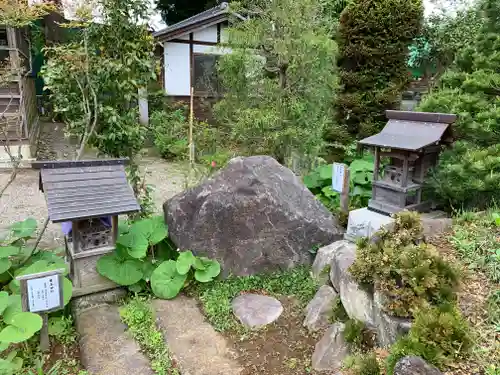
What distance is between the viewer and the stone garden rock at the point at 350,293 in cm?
292

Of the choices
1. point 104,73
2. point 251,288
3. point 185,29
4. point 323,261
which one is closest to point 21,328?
point 251,288

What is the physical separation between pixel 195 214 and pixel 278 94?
2.96 metres

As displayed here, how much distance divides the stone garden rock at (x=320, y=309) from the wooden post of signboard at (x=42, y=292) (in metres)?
2.17

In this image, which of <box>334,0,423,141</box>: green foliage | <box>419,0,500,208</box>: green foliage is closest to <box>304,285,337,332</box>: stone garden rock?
<box>419,0,500,208</box>: green foliage

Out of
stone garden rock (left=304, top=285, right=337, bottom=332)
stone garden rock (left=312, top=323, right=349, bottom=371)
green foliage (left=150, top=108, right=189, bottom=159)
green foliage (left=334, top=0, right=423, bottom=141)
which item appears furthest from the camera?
green foliage (left=150, top=108, right=189, bottom=159)

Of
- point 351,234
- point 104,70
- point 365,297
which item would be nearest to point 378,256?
point 365,297

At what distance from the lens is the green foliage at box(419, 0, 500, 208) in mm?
3895

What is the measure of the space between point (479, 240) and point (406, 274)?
3.78 ft

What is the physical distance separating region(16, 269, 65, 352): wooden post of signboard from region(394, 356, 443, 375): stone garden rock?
2.59 meters

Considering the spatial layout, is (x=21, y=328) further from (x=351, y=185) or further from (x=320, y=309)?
(x=351, y=185)

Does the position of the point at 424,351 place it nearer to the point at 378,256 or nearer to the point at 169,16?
the point at 378,256

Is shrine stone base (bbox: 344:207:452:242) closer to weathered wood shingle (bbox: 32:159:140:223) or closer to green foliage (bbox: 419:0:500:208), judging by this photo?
green foliage (bbox: 419:0:500:208)

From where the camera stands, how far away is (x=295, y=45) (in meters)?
6.06

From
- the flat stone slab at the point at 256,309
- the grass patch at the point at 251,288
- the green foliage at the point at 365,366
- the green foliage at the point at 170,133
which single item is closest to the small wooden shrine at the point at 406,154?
the grass patch at the point at 251,288
